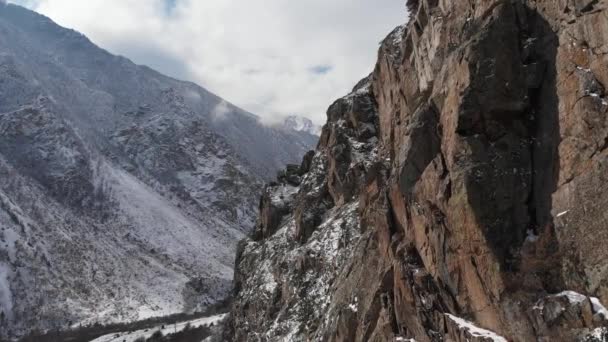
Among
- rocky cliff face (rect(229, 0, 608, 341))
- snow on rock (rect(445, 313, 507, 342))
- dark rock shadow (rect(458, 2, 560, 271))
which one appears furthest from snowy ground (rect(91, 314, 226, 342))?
dark rock shadow (rect(458, 2, 560, 271))

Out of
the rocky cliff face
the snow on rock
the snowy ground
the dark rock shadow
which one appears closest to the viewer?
the rocky cliff face

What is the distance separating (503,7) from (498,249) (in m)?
11.3

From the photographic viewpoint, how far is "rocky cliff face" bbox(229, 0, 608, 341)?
20.1m

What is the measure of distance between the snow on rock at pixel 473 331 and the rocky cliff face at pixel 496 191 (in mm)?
84

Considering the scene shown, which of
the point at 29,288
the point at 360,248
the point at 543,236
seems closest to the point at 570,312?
the point at 543,236

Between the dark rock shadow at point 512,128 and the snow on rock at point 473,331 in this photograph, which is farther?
the dark rock shadow at point 512,128

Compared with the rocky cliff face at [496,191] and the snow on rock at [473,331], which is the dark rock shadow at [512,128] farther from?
the snow on rock at [473,331]

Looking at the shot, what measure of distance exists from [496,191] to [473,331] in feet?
19.7

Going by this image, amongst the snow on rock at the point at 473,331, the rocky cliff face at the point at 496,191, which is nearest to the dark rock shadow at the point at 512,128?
the rocky cliff face at the point at 496,191

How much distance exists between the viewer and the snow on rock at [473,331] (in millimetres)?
21753

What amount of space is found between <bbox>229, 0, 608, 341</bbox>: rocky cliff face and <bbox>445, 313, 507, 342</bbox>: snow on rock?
84mm

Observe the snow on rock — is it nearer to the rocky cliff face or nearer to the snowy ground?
the rocky cliff face

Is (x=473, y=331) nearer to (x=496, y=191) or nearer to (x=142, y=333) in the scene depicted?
(x=496, y=191)

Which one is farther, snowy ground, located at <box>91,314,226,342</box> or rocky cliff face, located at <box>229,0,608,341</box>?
snowy ground, located at <box>91,314,226,342</box>
